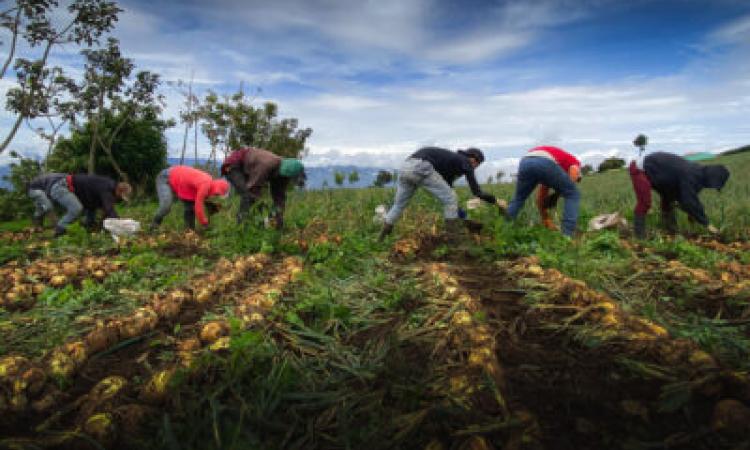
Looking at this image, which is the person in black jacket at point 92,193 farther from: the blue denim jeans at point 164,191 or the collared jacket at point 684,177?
the collared jacket at point 684,177

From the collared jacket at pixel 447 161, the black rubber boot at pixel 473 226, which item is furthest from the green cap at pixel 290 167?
the black rubber boot at pixel 473 226

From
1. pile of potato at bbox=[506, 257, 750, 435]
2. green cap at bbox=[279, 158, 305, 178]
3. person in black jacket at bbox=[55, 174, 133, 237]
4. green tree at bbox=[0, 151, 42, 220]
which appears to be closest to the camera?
pile of potato at bbox=[506, 257, 750, 435]

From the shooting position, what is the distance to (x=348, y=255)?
4.47m

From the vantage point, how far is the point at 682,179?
534cm

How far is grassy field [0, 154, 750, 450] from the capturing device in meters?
1.38

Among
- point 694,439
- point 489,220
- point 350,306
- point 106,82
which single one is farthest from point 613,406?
point 106,82

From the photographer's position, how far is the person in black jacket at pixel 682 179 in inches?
211

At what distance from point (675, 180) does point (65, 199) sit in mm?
9754

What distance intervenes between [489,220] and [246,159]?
3991 millimetres

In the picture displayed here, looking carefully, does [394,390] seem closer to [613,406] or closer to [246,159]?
[613,406]

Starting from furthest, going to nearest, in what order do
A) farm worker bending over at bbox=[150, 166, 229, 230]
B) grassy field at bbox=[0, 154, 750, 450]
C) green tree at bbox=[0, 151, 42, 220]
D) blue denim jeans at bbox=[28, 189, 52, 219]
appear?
1. green tree at bbox=[0, 151, 42, 220]
2. blue denim jeans at bbox=[28, 189, 52, 219]
3. farm worker bending over at bbox=[150, 166, 229, 230]
4. grassy field at bbox=[0, 154, 750, 450]

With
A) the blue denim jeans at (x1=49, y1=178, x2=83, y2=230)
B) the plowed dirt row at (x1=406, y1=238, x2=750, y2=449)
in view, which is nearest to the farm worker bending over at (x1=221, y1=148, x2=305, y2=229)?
the blue denim jeans at (x1=49, y1=178, x2=83, y2=230)

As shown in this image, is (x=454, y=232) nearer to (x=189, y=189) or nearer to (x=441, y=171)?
(x=441, y=171)

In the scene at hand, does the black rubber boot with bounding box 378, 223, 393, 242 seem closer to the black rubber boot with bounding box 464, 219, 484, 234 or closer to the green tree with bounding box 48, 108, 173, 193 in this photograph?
the black rubber boot with bounding box 464, 219, 484, 234
